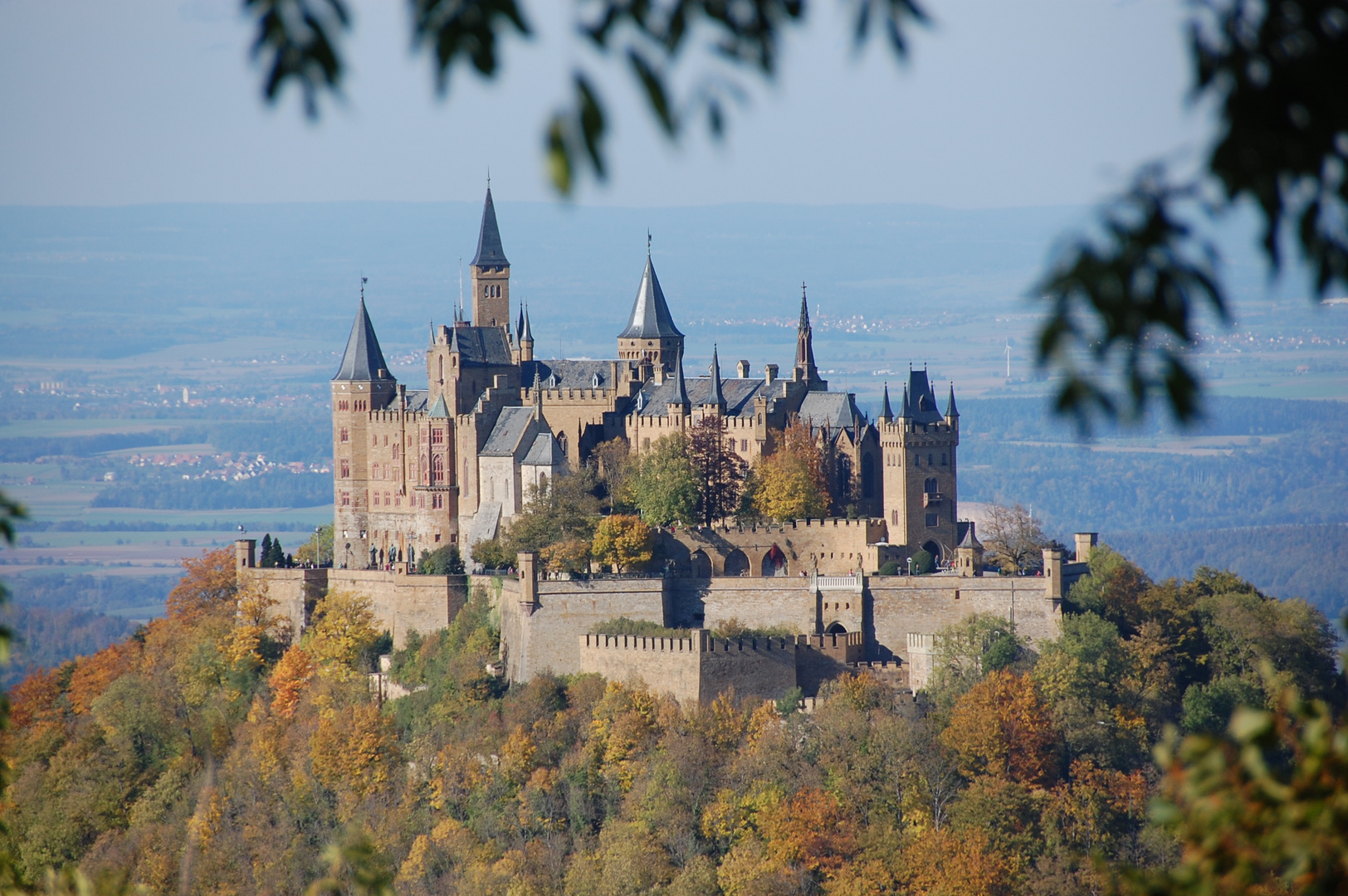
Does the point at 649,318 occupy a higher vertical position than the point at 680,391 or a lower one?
higher

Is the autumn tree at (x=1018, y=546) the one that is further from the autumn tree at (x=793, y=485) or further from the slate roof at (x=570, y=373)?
the slate roof at (x=570, y=373)

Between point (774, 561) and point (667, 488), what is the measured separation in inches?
144

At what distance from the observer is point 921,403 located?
5912 cm

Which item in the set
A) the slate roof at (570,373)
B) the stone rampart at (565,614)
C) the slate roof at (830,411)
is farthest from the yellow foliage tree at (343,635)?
the slate roof at (830,411)

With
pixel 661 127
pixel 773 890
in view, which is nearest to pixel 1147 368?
pixel 661 127

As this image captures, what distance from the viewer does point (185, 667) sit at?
207ft

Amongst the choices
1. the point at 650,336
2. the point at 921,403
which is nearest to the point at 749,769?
the point at 921,403

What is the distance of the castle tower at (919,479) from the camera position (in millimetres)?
57531

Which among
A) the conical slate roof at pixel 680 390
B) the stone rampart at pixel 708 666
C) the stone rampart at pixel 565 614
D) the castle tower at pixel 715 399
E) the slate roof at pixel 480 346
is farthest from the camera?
the slate roof at pixel 480 346

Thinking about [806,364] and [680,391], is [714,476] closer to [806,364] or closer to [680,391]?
[680,391]

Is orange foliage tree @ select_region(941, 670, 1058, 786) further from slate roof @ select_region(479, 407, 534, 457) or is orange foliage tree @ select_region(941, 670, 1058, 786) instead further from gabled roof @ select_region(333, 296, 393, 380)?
gabled roof @ select_region(333, 296, 393, 380)

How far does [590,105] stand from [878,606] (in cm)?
4697

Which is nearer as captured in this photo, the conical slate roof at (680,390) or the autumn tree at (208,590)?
the conical slate roof at (680,390)

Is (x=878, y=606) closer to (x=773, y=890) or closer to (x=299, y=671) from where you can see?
(x=773, y=890)
